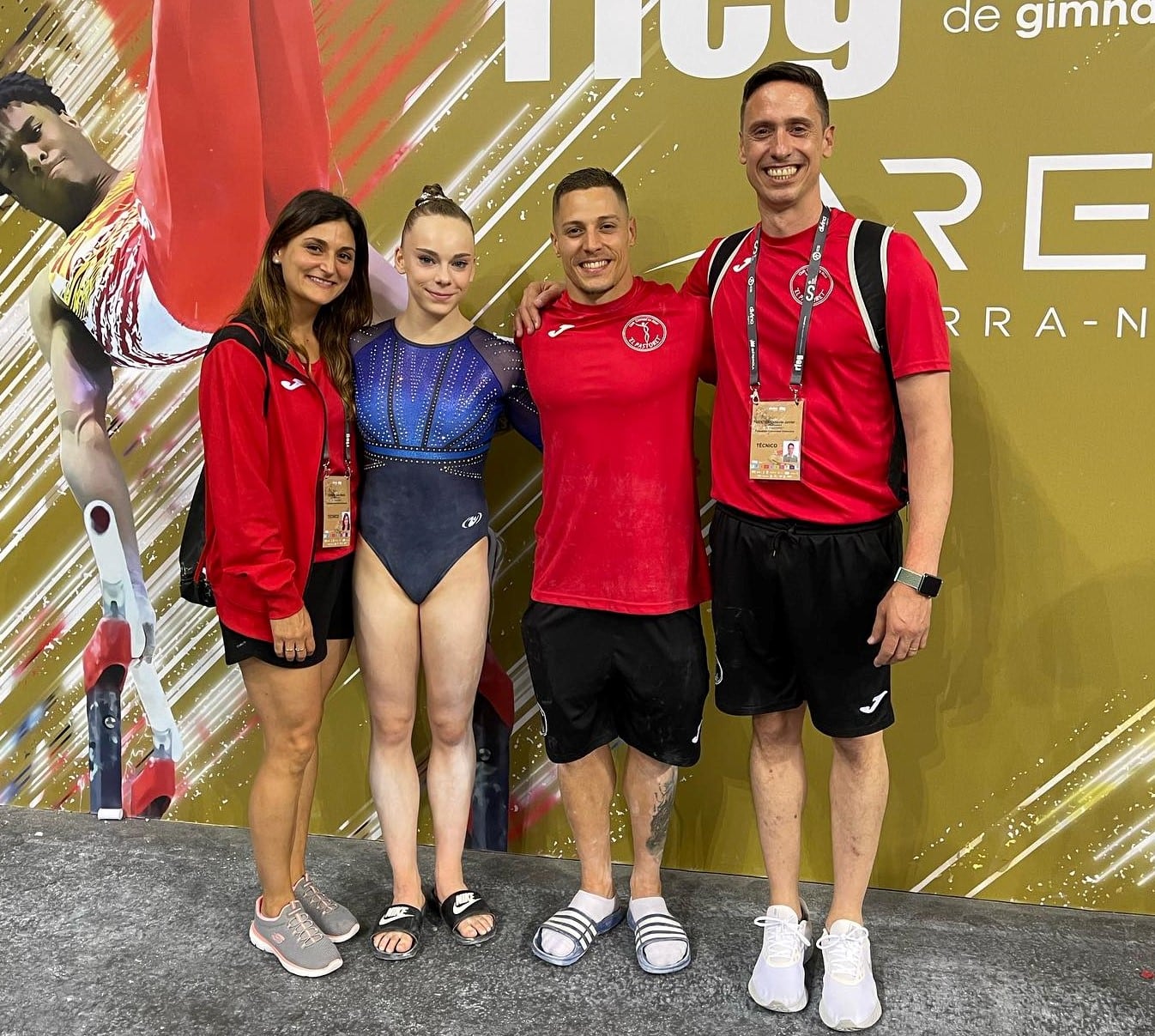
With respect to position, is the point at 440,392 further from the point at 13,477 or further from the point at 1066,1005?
the point at 1066,1005

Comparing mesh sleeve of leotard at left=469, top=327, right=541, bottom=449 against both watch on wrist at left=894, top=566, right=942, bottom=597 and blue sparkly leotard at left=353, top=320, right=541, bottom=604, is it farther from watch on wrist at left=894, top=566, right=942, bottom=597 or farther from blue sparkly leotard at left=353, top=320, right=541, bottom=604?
watch on wrist at left=894, top=566, right=942, bottom=597

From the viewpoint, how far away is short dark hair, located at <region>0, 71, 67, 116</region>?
2613 mm

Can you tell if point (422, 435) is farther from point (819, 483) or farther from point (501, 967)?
point (501, 967)

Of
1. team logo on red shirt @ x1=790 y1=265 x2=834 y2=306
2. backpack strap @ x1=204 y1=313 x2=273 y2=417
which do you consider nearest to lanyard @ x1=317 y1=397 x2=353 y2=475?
backpack strap @ x1=204 y1=313 x2=273 y2=417

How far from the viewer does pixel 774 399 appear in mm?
1860

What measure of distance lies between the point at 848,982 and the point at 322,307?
1778 millimetres

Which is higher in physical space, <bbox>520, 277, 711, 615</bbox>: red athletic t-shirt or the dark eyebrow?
the dark eyebrow

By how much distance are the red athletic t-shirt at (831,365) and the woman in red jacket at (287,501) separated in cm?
82

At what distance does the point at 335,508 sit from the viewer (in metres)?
2.04

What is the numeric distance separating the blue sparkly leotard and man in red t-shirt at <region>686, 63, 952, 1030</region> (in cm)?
51

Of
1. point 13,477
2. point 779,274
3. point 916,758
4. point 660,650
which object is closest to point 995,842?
point 916,758

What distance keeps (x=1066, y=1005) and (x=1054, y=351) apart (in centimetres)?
140

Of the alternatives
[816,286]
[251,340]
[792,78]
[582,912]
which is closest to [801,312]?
[816,286]

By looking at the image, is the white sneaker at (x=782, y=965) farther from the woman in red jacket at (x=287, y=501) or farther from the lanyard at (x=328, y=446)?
the lanyard at (x=328, y=446)
